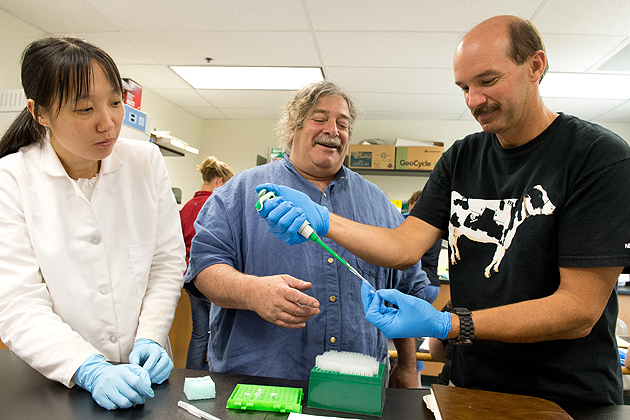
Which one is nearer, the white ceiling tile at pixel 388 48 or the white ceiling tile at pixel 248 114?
the white ceiling tile at pixel 388 48

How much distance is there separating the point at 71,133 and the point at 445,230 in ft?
3.53

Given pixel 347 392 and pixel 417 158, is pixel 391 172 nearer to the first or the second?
pixel 417 158

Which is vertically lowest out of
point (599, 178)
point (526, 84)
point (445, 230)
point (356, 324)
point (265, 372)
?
point (265, 372)

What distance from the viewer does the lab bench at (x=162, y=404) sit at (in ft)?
2.63

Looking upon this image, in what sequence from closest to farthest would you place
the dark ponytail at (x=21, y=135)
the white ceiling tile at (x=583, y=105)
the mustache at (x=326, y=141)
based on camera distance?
1. the dark ponytail at (x=21, y=135)
2. the mustache at (x=326, y=141)
3. the white ceiling tile at (x=583, y=105)

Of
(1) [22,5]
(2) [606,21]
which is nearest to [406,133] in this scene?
(2) [606,21]

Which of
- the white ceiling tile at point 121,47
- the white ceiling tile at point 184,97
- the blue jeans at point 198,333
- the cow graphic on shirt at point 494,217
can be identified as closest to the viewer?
the cow graphic on shirt at point 494,217

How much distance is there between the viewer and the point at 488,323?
978mm

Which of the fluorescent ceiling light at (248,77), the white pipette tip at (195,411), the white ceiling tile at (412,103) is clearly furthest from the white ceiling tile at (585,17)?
the white pipette tip at (195,411)

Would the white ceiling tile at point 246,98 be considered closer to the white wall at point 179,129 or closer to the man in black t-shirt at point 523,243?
the white wall at point 179,129

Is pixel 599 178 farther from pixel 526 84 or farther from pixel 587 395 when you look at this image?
pixel 587 395

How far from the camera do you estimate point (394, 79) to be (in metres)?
4.19

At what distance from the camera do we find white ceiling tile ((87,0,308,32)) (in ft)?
9.41

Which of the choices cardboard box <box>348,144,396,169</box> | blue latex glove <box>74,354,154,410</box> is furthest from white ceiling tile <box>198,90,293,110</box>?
blue latex glove <box>74,354,154,410</box>
